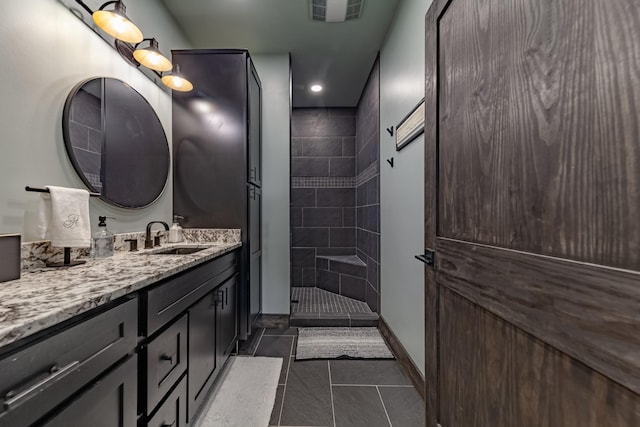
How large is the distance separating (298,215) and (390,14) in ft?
8.76

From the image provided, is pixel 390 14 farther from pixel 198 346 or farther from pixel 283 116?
pixel 198 346

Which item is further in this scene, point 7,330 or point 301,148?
point 301,148

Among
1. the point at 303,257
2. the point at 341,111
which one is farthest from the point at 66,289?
the point at 341,111

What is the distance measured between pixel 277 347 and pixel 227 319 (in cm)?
65

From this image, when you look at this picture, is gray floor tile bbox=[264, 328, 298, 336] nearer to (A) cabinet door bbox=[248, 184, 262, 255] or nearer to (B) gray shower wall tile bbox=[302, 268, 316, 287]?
(A) cabinet door bbox=[248, 184, 262, 255]

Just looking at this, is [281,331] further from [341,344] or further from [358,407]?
[358,407]

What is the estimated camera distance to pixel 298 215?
159 inches

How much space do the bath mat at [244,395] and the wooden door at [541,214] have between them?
1.01m

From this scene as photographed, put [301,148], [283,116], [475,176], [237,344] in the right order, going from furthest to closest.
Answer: [301,148]
[283,116]
[237,344]
[475,176]

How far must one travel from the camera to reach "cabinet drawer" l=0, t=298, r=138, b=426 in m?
0.53

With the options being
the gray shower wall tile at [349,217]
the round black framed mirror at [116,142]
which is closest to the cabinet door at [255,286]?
the round black framed mirror at [116,142]

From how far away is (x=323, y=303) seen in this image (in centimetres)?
316

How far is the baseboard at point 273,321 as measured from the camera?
263cm

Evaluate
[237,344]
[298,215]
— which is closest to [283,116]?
[298,215]
